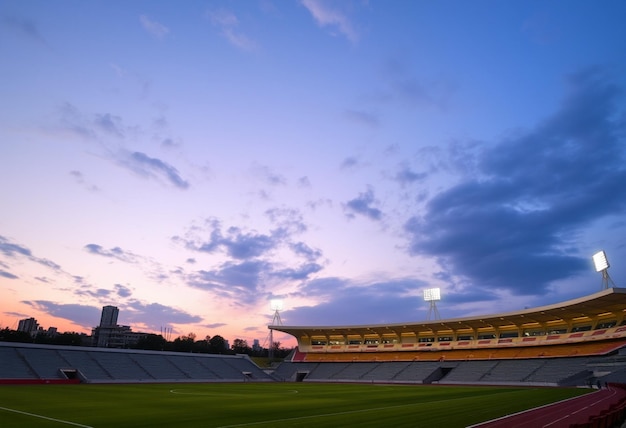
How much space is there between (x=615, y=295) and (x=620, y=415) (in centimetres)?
3721

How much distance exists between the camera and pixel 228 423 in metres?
18.6

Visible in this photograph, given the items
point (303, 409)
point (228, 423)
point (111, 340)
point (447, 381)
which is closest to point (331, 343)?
point (447, 381)

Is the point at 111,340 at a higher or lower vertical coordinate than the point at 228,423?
higher

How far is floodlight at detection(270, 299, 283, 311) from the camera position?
318ft

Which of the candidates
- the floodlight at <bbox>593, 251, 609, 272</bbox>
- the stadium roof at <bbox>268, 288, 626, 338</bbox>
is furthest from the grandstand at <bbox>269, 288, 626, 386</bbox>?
the floodlight at <bbox>593, 251, 609, 272</bbox>

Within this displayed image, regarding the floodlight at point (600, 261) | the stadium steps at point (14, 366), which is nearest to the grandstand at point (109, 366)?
the stadium steps at point (14, 366)

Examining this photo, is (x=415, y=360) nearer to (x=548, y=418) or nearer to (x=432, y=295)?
(x=432, y=295)

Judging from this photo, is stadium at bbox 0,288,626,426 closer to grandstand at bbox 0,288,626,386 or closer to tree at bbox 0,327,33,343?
grandstand at bbox 0,288,626,386

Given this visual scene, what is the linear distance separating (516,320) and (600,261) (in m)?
14.9

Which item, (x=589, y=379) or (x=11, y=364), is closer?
(x=589, y=379)

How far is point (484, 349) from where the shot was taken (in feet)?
226

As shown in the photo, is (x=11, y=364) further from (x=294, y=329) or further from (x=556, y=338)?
(x=556, y=338)

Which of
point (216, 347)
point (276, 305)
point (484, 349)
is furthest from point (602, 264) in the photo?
point (216, 347)

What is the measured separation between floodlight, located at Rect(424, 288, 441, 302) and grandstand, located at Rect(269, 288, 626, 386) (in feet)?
32.1
